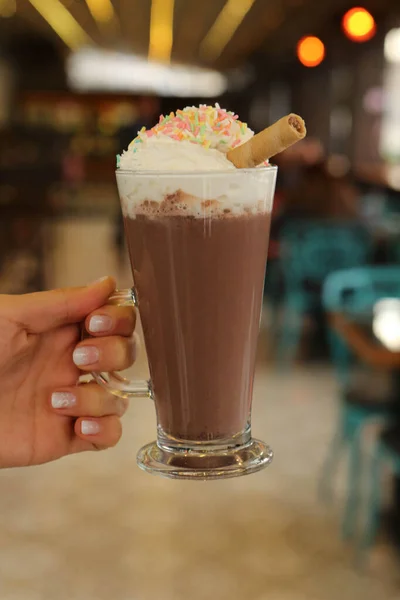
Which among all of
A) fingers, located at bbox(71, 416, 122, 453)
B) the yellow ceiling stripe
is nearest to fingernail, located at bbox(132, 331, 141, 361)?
fingers, located at bbox(71, 416, 122, 453)

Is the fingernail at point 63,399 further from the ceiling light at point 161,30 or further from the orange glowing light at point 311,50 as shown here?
the ceiling light at point 161,30

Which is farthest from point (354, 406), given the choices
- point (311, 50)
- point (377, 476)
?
point (311, 50)

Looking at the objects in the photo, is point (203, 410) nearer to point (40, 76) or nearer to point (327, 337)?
point (327, 337)

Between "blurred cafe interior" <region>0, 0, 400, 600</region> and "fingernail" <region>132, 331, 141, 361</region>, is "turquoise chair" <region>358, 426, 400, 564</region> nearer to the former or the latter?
"blurred cafe interior" <region>0, 0, 400, 600</region>

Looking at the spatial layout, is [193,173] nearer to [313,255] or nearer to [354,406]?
[354,406]

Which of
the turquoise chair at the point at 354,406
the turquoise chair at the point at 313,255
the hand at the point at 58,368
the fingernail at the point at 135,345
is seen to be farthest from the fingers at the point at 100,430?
the turquoise chair at the point at 313,255

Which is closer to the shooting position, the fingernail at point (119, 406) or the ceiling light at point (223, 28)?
the fingernail at point (119, 406)

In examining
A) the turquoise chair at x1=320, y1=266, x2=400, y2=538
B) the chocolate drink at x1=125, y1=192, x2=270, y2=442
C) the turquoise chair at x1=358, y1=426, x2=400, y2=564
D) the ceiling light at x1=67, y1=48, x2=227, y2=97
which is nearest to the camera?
the chocolate drink at x1=125, y1=192, x2=270, y2=442
